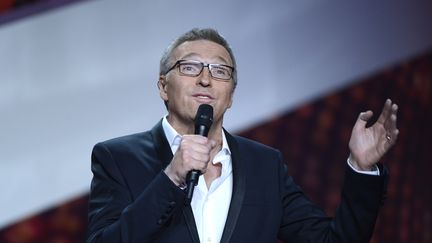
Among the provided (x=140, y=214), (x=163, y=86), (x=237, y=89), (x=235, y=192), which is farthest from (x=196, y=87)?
(x=237, y=89)

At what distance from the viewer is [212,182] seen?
1875 millimetres

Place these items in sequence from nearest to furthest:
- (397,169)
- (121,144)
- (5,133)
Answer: (121,144), (5,133), (397,169)

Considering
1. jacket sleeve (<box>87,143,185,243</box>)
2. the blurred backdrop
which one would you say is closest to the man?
jacket sleeve (<box>87,143,185,243</box>)

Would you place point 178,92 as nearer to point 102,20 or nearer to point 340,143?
point 102,20

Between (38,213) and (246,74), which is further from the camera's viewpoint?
(246,74)

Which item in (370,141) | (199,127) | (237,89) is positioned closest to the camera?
(199,127)

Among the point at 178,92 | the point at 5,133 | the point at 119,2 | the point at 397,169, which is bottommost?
the point at 397,169

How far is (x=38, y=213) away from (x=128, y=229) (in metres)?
Answer: 1.25

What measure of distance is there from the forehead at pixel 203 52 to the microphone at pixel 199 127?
0.18 m

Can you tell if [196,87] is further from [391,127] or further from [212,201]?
[391,127]

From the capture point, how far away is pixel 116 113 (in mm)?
2947

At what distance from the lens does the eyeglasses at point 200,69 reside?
1897mm

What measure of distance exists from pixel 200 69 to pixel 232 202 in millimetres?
342

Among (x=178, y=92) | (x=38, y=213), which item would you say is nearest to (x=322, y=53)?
(x=38, y=213)
